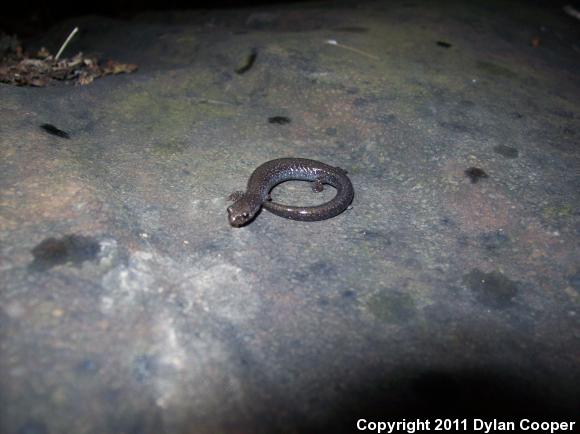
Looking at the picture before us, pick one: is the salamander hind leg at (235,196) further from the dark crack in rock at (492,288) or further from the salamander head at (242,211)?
the dark crack in rock at (492,288)

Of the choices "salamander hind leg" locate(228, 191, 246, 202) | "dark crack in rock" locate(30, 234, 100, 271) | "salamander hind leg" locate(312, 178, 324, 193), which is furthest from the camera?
"salamander hind leg" locate(312, 178, 324, 193)

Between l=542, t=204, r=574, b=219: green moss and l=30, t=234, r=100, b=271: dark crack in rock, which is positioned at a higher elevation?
l=542, t=204, r=574, b=219: green moss

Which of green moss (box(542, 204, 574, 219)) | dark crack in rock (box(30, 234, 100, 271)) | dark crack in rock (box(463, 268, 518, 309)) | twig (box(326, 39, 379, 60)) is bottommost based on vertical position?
dark crack in rock (box(463, 268, 518, 309))

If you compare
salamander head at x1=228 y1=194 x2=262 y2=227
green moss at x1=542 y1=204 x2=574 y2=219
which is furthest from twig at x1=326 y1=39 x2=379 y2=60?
salamander head at x1=228 y1=194 x2=262 y2=227

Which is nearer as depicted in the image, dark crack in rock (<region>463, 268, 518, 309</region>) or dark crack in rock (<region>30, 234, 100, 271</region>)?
dark crack in rock (<region>30, 234, 100, 271</region>)

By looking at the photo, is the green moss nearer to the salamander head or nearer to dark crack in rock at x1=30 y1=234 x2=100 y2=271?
the salamander head

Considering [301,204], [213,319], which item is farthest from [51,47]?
[213,319]

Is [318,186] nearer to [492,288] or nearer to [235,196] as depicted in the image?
[235,196]

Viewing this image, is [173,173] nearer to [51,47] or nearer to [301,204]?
[301,204]

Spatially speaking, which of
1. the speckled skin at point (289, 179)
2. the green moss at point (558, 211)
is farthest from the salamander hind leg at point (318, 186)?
the green moss at point (558, 211)
